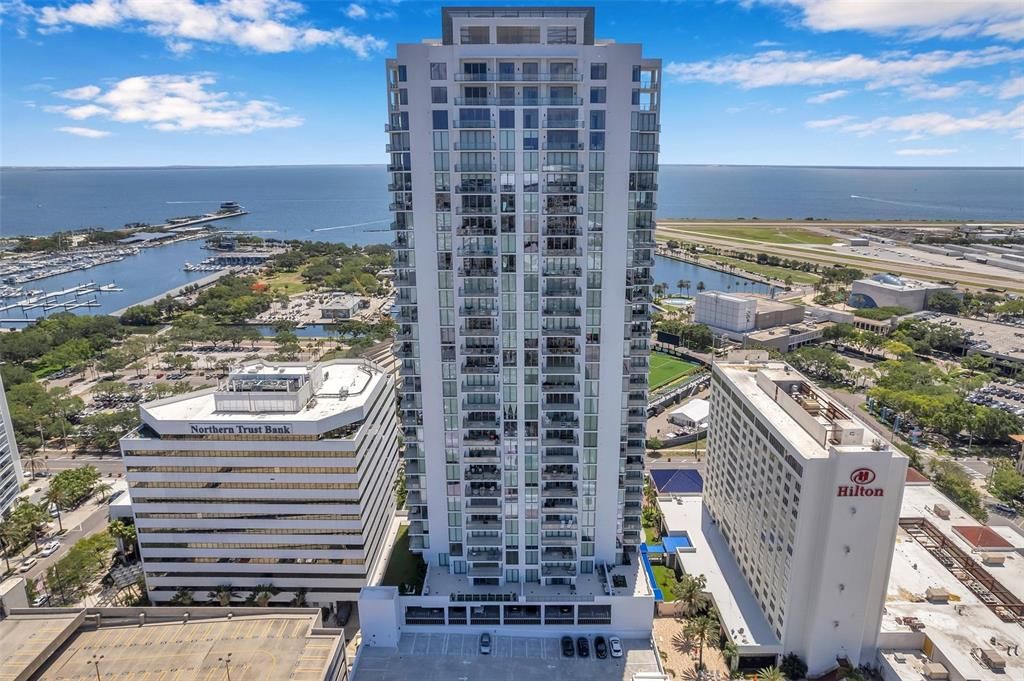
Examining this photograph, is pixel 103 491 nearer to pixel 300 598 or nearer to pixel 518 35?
pixel 300 598

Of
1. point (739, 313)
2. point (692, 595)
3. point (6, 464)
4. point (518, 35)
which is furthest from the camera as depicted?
point (739, 313)

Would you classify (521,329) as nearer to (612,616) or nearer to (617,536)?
(617,536)

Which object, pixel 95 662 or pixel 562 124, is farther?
pixel 562 124

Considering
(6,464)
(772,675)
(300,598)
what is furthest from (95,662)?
(772,675)

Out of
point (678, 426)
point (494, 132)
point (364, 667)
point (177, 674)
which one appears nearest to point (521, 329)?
point (494, 132)

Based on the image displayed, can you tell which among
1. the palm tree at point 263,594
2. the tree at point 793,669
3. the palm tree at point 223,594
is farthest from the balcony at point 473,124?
the tree at point 793,669

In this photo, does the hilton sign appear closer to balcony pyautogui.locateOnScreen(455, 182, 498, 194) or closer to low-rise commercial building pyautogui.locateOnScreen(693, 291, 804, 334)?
balcony pyautogui.locateOnScreen(455, 182, 498, 194)

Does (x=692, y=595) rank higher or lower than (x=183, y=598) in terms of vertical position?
higher

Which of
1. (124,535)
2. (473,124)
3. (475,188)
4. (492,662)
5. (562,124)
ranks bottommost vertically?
(492,662)
